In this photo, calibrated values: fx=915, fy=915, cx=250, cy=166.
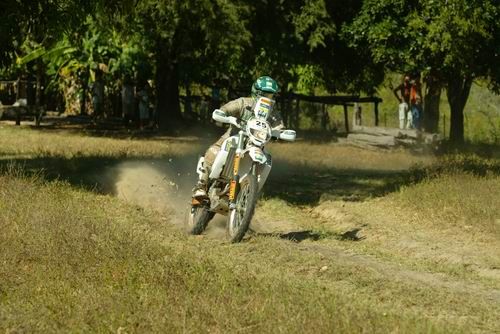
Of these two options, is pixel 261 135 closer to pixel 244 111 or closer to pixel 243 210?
pixel 244 111

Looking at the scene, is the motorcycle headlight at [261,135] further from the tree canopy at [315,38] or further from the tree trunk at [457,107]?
the tree trunk at [457,107]

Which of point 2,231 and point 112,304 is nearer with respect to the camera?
point 112,304

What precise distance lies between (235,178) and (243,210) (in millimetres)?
417

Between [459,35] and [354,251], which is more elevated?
[459,35]

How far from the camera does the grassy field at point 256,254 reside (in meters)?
6.43

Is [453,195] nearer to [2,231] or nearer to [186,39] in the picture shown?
[2,231]

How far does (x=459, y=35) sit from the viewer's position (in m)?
21.9

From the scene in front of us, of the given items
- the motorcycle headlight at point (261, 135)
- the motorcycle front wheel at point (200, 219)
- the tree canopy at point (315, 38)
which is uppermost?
the tree canopy at point (315, 38)

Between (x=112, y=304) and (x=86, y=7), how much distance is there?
924cm

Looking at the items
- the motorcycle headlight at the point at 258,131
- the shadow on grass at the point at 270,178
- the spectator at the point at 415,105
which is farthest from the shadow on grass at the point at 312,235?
the spectator at the point at 415,105

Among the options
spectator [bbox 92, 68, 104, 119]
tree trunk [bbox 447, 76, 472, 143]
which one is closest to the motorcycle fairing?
tree trunk [bbox 447, 76, 472, 143]

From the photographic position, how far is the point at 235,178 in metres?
10.5

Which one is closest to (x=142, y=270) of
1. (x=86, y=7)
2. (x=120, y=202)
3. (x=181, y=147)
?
(x=120, y=202)

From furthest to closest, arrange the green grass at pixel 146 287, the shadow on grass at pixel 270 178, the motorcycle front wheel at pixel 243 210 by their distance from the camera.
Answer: the shadow on grass at pixel 270 178 → the motorcycle front wheel at pixel 243 210 → the green grass at pixel 146 287
